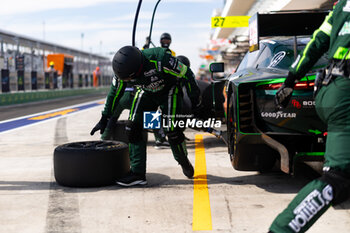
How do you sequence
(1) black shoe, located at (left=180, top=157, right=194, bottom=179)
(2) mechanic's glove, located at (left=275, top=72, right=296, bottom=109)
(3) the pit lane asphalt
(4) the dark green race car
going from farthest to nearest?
1. (1) black shoe, located at (left=180, top=157, right=194, bottom=179)
2. (4) the dark green race car
3. (3) the pit lane asphalt
4. (2) mechanic's glove, located at (left=275, top=72, right=296, bottom=109)

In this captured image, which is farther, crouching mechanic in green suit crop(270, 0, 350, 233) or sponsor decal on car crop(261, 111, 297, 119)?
sponsor decal on car crop(261, 111, 297, 119)

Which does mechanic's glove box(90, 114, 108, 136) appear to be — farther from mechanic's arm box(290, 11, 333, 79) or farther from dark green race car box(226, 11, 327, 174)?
mechanic's arm box(290, 11, 333, 79)

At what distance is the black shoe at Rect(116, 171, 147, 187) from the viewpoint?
443 cm

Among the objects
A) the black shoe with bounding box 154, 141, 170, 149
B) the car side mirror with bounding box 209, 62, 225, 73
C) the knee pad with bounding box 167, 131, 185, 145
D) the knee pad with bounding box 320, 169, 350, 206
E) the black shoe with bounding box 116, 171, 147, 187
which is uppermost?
the car side mirror with bounding box 209, 62, 225, 73

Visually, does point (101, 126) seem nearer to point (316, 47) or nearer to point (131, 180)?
point (131, 180)

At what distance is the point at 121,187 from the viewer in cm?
446

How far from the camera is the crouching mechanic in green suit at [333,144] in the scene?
221cm

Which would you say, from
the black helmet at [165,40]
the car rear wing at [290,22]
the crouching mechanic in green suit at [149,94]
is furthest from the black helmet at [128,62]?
the black helmet at [165,40]

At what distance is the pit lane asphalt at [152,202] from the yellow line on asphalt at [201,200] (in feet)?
0.07

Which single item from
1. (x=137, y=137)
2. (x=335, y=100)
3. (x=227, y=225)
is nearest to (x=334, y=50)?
(x=335, y=100)

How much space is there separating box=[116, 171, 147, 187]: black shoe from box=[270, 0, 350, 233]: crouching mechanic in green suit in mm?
2336

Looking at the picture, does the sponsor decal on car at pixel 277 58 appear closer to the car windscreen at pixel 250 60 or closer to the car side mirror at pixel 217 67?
the car windscreen at pixel 250 60

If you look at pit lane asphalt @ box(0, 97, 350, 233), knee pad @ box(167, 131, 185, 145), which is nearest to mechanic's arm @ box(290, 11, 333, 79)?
pit lane asphalt @ box(0, 97, 350, 233)

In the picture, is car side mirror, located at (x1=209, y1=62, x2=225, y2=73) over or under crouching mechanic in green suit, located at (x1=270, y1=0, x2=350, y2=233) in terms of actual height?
over
